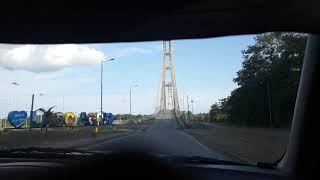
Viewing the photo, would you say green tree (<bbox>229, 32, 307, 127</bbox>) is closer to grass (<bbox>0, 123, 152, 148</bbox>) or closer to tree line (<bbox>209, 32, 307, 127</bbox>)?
tree line (<bbox>209, 32, 307, 127</bbox>)

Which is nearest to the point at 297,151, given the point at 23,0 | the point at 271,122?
the point at 23,0

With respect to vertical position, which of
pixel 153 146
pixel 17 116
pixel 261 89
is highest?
pixel 261 89

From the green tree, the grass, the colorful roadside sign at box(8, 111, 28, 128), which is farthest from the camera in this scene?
the grass

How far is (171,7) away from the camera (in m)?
5.32

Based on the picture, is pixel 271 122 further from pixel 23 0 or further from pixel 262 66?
pixel 23 0

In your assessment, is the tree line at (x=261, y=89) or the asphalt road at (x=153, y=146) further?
the tree line at (x=261, y=89)

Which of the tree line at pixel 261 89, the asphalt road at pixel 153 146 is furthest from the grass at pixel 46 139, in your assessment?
the tree line at pixel 261 89

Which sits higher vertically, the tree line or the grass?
the tree line

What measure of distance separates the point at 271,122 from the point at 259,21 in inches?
190

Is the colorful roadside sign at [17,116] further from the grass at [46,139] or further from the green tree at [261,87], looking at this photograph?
the green tree at [261,87]

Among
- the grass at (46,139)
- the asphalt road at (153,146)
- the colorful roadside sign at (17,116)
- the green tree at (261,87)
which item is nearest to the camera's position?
the asphalt road at (153,146)

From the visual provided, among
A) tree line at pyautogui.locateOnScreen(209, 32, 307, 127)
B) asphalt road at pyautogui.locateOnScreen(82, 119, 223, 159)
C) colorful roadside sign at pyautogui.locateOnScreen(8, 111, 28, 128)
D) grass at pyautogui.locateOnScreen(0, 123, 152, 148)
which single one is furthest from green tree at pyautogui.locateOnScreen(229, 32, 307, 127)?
colorful roadside sign at pyautogui.locateOnScreen(8, 111, 28, 128)

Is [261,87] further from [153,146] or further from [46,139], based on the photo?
[46,139]

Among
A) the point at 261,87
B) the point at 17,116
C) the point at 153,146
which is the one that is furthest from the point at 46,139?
the point at 153,146
